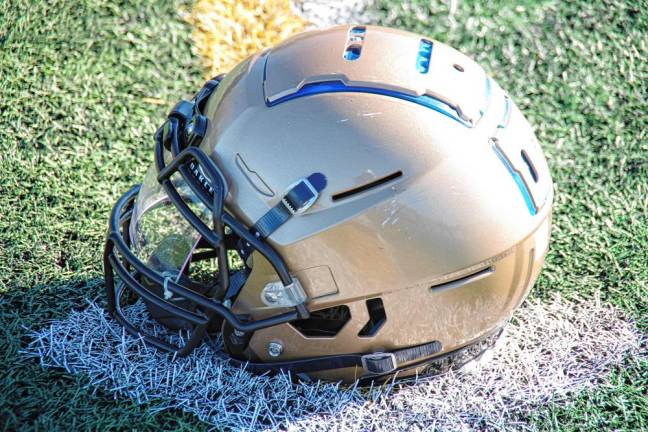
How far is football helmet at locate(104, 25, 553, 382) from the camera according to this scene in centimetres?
228

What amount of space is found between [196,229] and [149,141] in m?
1.56

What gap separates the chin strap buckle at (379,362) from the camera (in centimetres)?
257

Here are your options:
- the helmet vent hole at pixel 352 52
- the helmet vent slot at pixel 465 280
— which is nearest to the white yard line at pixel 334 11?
the helmet vent hole at pixel 352 52

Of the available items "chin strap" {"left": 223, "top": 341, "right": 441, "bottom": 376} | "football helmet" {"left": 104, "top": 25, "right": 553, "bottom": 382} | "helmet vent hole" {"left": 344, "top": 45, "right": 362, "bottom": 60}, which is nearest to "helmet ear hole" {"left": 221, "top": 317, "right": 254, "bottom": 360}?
"football helmet" {"left": 104, "top": 25, "right": 553, "bottom": 382}

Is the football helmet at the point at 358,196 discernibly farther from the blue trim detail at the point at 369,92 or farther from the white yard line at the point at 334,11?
the white yard line at the point at 334,11

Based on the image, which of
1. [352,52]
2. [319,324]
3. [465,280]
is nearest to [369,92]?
[352,52]

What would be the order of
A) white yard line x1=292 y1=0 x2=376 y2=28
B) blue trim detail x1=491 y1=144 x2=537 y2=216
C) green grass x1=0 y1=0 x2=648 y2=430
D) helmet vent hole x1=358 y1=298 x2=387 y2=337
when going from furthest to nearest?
white yard line x1=292 y1=0 x2=376 y2=28 < green grass x1=0 y1=0 x2=648 y2=430 < helmet vent hole x1=358 y1=298 x2=387 y2=337 < blue trim detail x1=491 y1=144 x2=537 y2=216

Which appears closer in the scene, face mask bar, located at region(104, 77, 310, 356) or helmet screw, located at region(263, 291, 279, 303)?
face mask bar, located at region(104, 77, 310, 356)

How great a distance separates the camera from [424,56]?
248 cm

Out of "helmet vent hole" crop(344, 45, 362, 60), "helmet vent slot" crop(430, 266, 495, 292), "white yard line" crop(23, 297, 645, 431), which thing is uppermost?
"helmet vent hole" crop(344, 45, 362, 60)

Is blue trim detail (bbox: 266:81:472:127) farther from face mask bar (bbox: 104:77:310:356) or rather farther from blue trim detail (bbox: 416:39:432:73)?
face mask bar (bbox: 104:77:310:356)

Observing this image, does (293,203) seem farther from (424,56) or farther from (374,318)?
(424,56)

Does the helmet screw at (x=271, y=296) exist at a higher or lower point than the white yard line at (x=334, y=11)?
higher

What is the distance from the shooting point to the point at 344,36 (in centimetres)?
250
